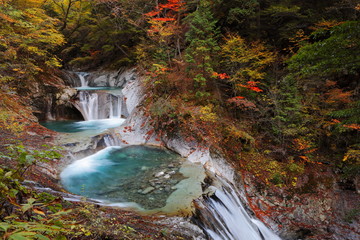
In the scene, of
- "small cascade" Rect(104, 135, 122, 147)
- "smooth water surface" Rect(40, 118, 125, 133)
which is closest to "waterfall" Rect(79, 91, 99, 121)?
"smooth water surface" Rect(40, 118, 125, 133)

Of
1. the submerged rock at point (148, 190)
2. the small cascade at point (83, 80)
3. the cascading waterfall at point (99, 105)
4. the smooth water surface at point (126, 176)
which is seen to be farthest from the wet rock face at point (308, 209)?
the small cascade at point (83, 80)

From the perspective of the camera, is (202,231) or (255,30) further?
(255,30)

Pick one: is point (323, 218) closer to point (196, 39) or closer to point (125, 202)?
point (125, 202)

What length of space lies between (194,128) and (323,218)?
650cm

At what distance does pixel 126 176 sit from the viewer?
6613mm

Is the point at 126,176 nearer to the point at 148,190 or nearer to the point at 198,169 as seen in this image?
the point at 148,190

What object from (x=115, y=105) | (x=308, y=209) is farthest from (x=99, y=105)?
(x=308, y=209)

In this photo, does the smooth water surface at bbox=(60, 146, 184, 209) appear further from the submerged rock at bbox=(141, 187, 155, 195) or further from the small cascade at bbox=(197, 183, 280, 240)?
the small cascade at bbox=(197, 183, 280, 240)

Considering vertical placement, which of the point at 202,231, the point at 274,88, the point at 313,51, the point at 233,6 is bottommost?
the point at 202,231

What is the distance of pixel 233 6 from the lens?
11438mm

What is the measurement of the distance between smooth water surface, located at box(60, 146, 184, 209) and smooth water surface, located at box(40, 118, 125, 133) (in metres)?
3.21

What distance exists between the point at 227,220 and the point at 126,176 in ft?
11.5

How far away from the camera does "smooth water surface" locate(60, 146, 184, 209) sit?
5.39m

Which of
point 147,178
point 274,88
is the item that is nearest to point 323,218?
point 274,88
